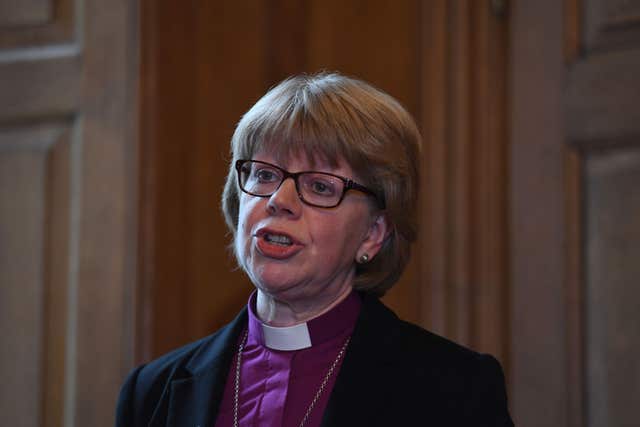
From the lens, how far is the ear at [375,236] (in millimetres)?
2053

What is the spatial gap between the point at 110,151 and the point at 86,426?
0.78m

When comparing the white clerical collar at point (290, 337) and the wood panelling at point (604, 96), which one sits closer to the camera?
the white clerical collar at point (290, 337)

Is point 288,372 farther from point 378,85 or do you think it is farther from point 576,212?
point 378,85

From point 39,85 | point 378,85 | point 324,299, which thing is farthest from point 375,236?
point 39,85

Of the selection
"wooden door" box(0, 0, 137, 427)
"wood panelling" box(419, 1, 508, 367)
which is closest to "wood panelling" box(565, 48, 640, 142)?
"wood panelling" box(419, 1, 508, 367)

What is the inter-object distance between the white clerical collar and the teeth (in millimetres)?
176

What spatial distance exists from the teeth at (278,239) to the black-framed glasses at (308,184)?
0.08 metres

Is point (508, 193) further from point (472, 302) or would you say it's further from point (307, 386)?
point (307, 386)

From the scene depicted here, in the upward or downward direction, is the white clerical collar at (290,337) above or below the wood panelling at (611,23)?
below

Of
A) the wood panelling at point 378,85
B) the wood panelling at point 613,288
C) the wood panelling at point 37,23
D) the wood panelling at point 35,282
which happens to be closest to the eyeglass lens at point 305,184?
the wood panelling at point 378,85

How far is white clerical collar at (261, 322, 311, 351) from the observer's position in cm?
200

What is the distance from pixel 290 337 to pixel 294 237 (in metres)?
0.21

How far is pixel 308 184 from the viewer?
6.38ft

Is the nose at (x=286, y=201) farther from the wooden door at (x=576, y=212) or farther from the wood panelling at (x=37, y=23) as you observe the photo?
the wood panelling at (x=37, y=23)
